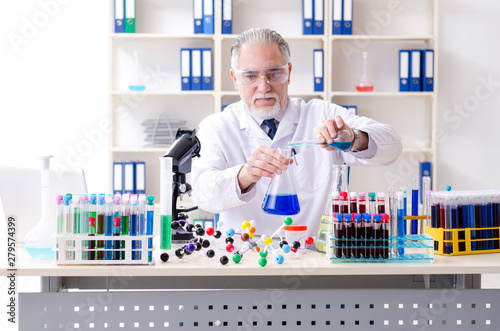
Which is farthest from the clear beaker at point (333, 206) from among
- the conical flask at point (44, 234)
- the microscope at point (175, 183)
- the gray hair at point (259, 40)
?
the conical flask at point (44, 234)

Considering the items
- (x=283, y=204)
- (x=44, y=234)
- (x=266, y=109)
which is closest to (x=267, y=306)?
(x=283, y=204)

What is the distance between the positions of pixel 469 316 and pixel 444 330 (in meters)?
0.08

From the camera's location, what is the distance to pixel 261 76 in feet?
7.15

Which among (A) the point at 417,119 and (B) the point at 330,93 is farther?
(A) the point at 417,119

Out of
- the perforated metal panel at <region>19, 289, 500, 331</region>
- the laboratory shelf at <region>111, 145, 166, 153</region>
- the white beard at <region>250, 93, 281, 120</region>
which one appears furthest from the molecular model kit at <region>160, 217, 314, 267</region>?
the laboratory shelf at <region>111, 145, 166, 153</region>

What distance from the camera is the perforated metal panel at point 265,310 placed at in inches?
63.9

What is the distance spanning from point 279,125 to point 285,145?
0.09 m

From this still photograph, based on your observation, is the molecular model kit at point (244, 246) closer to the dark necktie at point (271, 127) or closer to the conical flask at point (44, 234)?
the conical flask at point (44, 234)

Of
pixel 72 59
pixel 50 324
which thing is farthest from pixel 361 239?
pixel 72 59

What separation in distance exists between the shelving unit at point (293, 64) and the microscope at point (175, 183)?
2221 millimetres

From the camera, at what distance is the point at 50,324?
1621mm

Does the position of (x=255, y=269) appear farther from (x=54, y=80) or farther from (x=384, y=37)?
(x=54, y=80)

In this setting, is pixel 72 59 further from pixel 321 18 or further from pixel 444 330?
pixel 444 330

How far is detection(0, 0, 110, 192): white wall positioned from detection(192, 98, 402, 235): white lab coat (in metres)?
2.01
